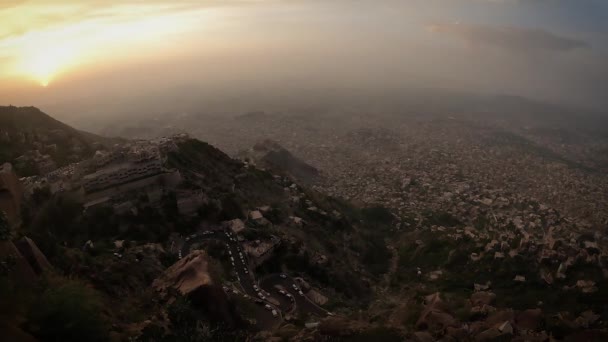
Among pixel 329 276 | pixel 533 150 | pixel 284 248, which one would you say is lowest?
pixel 533 150

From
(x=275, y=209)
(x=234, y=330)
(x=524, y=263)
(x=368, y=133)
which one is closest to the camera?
(x=234, y=330)

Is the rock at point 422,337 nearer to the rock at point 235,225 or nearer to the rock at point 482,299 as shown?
the rock at point 482,299

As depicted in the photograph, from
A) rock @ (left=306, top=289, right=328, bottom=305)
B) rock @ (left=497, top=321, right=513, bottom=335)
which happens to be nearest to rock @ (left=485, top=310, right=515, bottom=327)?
rock @ (left=497, top=321, right=513, bottom=335)

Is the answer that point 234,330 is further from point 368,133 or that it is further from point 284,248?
point 368,133

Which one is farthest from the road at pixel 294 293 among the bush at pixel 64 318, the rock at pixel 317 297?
the bush at pixel 64 318

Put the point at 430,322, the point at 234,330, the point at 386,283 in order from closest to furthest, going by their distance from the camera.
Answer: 1. the point at 234,330
2. the point at 430,322
3. the point at 386,283

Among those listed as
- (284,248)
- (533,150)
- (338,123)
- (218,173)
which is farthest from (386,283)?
(338,123)

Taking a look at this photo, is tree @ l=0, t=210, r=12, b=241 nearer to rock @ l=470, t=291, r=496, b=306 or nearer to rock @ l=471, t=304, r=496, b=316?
rock @ l=471, t=304, r=496, b=316
